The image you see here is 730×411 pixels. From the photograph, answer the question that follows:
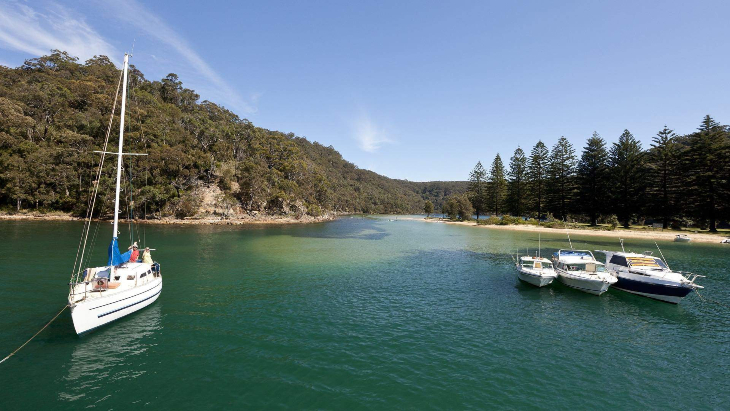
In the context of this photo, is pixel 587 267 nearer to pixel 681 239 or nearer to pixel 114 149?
pixel 681 239

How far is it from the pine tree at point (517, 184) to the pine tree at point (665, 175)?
32.3 m

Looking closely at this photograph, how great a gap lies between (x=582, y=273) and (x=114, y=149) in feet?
335

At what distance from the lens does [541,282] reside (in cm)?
2320

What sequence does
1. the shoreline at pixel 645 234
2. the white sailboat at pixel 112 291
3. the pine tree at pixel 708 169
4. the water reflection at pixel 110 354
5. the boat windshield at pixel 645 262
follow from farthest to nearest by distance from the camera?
1. the pine tree at pixel 708 169
2. the shoreline at pixel 645 234
3. the boat windshield at pixel 645 262
4. the white sailboat at pixel 112 291
5. the water reflection at pixel 110 354

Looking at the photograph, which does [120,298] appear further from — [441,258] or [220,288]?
[441,258]

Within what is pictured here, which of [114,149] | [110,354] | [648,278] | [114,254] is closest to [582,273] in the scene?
[648,278]

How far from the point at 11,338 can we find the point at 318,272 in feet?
59.3

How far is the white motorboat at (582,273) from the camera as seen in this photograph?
21.8 metres

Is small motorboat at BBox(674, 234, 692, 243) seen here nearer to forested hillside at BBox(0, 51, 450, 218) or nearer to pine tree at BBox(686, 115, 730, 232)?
pine tree at BBox(686, 115, 730, 232)

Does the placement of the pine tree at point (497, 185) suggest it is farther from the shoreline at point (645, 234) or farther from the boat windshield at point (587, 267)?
the boat windshield at point (587, 267)

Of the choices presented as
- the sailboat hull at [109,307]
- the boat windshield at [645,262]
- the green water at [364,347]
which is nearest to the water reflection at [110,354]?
the green water at [364,347]

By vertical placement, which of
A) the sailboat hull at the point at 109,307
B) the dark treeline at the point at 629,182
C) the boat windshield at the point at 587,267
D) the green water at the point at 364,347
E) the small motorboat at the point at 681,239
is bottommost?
the green water at the point at 364,347

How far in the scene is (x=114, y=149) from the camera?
→ 3108 inches

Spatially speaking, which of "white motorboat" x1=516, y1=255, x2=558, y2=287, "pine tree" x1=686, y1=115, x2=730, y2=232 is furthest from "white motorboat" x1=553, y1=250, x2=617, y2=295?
"pine tree" x1=686, y1=115, x2=730, y2=232
